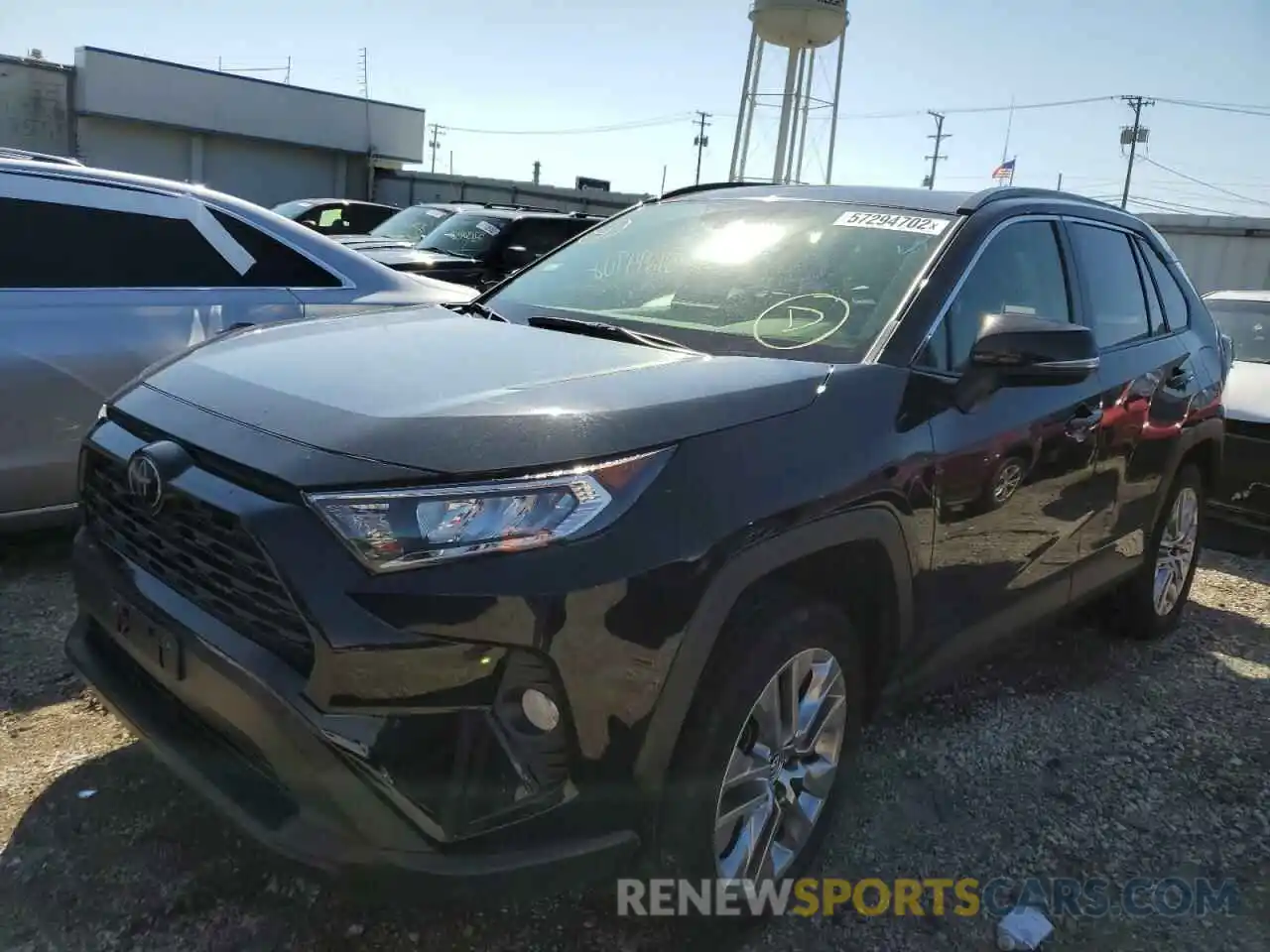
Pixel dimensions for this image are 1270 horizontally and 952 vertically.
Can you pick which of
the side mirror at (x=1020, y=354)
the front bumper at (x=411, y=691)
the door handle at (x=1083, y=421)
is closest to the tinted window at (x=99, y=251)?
the front bumper at (x=411, y=691)

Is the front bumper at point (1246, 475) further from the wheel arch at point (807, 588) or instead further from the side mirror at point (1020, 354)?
the wheel arch at point (807, 588)

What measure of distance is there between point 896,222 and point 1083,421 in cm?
89

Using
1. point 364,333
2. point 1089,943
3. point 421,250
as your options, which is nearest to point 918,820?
point 1089,943

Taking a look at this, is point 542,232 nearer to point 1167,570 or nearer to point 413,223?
point 413,223

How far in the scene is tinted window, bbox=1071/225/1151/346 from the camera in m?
3.65

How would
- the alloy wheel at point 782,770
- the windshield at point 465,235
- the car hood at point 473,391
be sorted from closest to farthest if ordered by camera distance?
the car hood at point 473,391 → the alloy wheel at point 782,770 → the windshield at point 465,235

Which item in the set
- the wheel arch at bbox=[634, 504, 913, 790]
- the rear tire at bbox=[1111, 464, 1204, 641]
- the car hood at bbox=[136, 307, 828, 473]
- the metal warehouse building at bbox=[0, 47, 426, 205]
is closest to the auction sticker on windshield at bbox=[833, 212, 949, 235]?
the car hood at bbox=[136, 307, 828, 473]

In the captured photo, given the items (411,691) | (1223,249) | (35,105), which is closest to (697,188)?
(411,691)

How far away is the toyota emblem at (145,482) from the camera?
211 centimetres

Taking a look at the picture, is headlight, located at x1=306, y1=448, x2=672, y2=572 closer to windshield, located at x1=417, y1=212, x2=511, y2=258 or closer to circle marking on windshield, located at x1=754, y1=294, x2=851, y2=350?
circle marking on windshield, located at x1=754, y1=294, x2=851, y2=350

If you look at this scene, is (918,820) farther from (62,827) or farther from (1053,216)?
(62,827)

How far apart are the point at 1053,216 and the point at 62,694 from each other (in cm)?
363

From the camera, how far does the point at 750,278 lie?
3.02 m

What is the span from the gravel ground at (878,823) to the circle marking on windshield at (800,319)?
1102 mm
